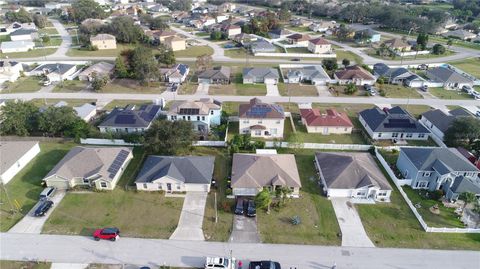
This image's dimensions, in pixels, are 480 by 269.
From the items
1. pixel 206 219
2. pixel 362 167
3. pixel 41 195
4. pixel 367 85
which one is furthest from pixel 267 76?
pixel 41 195

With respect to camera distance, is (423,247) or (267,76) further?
(267,76)

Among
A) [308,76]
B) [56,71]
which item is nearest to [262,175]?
[308,76]

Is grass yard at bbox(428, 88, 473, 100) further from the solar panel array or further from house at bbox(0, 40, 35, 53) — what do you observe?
house at bbox(0, 40, 35, 53)

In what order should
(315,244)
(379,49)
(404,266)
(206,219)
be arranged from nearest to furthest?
(404,266) < (315,244) < (206,219) < (379,49)

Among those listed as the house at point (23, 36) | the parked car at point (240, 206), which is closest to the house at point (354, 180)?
the parked car at point (240, 206)

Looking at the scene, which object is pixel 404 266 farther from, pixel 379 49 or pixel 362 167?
pixel 379 49

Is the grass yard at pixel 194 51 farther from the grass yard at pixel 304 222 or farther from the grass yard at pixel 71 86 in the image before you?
the grass yard at pixel 304 222

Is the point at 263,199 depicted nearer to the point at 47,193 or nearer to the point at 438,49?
the point at 47,193
